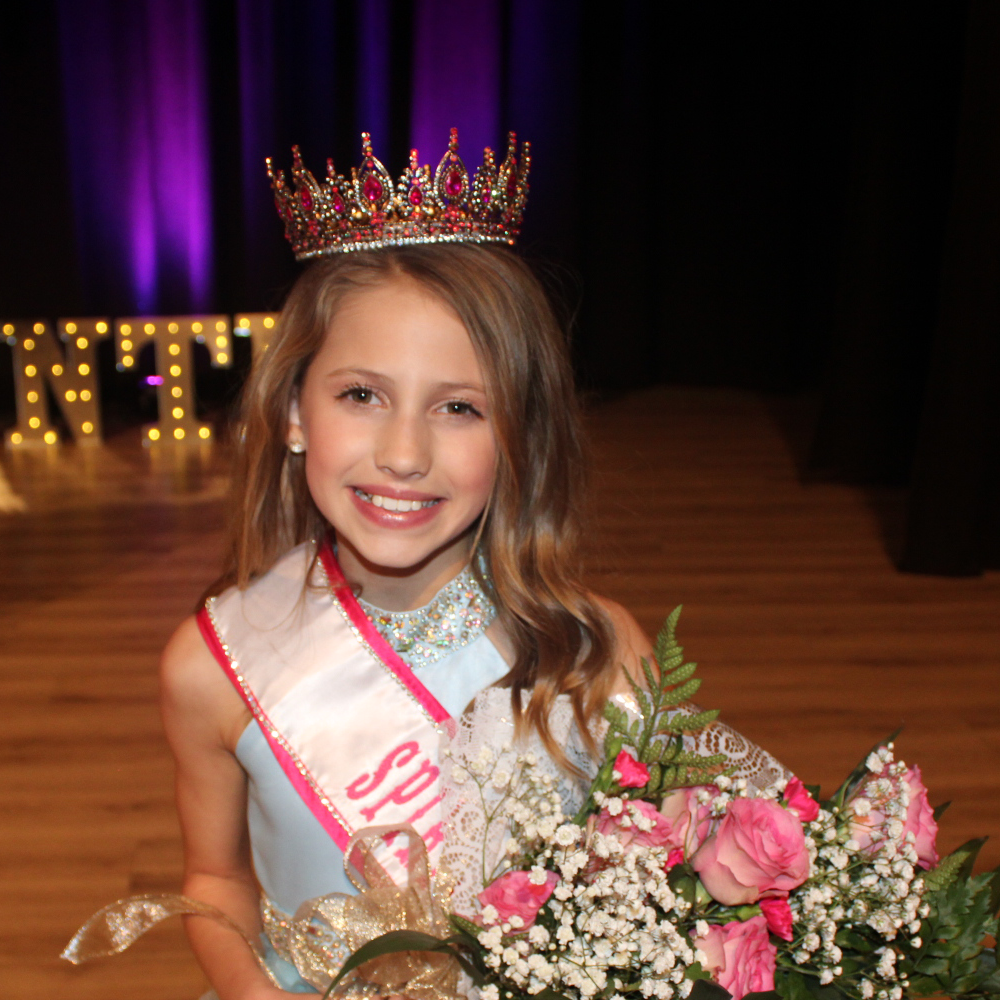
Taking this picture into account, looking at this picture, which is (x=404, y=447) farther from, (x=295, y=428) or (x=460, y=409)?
(x=295, y=428)

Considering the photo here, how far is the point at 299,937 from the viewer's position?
104 cm

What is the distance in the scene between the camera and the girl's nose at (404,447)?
110cm

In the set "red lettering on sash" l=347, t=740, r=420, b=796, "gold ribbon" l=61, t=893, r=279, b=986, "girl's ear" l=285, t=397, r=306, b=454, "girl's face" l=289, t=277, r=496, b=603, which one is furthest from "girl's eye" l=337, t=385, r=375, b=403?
"gold ribbon" l=61, t=893, r=279, b=986

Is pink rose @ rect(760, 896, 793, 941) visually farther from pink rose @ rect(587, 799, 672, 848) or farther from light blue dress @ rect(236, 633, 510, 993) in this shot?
light blue dress @ rect(236, 633, 510, 993)

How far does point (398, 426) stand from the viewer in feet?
3.66

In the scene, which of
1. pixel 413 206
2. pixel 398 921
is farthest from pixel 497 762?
pixel 413 206

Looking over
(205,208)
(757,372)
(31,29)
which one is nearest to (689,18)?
(757,372)

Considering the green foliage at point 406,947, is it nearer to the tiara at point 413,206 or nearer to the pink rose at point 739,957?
the pink rose at point 739,957

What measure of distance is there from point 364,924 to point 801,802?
0.38 metres

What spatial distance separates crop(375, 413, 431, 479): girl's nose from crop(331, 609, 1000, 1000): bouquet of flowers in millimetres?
345

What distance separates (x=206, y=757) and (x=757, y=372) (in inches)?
254

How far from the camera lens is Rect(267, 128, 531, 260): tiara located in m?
1.25

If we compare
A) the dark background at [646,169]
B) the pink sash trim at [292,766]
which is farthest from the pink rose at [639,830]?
the dark background at [646,169]

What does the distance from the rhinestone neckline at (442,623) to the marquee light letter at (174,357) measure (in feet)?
14.5
